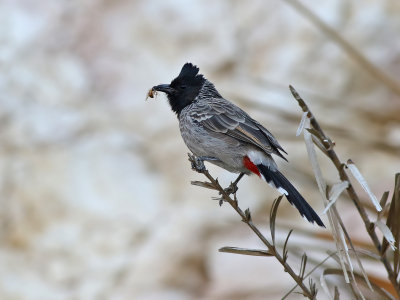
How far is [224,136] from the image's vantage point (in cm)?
312

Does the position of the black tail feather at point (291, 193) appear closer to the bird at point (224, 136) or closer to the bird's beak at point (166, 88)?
the bird at point (224, 136)

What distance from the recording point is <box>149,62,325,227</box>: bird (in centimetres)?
300

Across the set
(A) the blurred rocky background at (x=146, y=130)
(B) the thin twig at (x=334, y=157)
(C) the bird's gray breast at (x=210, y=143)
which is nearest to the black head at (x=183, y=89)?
(C) the bird's gray breast at (x=210, y=143)

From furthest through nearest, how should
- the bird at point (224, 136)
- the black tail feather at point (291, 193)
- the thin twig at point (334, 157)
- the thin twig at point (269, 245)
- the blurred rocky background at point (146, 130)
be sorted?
the blurred rocky background at point (146, 130), the bird at point (224, 136), the black tail feather at point (291, 193), the thin twig at point (269, 245), the thin twig at point (334, 157)

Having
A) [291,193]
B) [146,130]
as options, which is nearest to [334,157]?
[291,193]

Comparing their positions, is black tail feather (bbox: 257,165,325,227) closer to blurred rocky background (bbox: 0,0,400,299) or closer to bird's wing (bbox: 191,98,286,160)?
bird's wing (bbox: 191,98,286,160)

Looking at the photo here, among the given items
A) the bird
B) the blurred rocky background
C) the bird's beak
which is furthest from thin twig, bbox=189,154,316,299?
the blurred rocky background

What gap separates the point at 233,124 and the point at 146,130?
333 cm

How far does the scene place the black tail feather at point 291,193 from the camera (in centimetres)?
241

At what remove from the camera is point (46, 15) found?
21.6ft

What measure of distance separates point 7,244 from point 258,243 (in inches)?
79.6

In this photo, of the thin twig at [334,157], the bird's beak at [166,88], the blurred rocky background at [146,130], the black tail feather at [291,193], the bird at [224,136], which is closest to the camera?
the thin twig at [334,157]

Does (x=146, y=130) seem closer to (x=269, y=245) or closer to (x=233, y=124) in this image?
(x=233, y=124)

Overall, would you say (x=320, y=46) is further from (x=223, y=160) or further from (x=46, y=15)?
(x=223, y=160)
